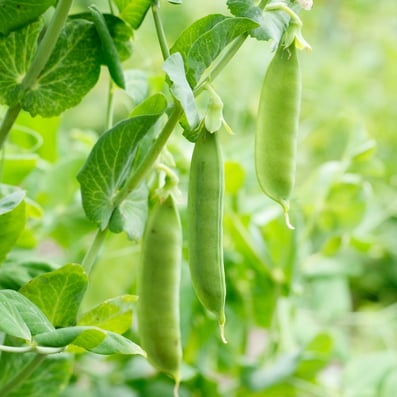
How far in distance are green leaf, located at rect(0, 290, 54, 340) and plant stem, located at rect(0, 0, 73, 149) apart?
2.9 inches

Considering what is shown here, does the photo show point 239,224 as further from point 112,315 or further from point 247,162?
point 112,315

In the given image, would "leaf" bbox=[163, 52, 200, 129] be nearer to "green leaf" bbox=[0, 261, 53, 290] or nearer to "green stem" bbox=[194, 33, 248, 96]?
"green stem" bbox=[194, 33, 248, 96]

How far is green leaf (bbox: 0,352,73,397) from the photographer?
0.36 metres

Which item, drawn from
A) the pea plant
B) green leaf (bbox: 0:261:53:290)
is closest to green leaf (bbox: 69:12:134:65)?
the pea plant

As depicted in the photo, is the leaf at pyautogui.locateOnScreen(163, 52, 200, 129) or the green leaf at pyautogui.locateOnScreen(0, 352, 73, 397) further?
the green leaf at pyautogui.locateOnScreen(0, 352, 73, 397)

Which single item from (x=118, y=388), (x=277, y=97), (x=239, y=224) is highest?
(x=277, y=97)

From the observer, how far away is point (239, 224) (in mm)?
558

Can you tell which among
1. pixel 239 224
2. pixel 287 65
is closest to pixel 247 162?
pixel 239 224

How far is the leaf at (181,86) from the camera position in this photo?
0.85 feet

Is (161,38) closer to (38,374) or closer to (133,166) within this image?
(133,166)

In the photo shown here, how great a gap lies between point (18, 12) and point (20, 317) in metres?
0.12

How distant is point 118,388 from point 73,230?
0.13 m

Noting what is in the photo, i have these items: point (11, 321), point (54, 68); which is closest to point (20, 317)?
point (11, 321)

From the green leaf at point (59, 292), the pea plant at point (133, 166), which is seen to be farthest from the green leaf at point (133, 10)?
the green leaf at point (59, 292)
